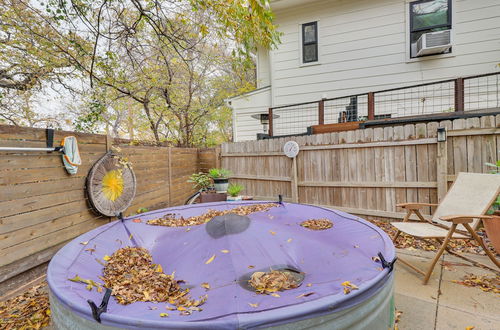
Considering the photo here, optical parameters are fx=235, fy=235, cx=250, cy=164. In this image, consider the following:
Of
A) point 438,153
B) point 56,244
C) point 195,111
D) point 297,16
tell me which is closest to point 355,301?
point 56,244

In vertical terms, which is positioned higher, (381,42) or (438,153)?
(381,42)

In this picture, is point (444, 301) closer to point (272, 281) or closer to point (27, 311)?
point (272, 281)

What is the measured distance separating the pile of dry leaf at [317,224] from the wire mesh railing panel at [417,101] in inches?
173

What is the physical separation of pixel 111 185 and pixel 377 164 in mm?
4300

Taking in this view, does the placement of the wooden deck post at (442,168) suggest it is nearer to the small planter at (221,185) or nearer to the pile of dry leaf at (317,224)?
A: the pile of dry leaf at (317,224)

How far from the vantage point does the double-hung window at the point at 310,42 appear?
6.60m

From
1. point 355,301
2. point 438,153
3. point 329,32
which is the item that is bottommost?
point 355,301

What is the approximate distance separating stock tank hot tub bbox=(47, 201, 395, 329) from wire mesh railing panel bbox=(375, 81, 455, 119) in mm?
4746

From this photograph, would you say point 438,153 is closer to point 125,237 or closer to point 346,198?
point 346,198

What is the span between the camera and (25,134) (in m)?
2.38

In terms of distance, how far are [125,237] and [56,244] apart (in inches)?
52.4

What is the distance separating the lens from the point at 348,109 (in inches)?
231

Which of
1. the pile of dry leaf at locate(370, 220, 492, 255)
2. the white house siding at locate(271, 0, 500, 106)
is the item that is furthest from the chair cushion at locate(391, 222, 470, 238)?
the white house siding at locate(271, 0, 500, 106)

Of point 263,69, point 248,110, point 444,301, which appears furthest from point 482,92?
point 248,110
